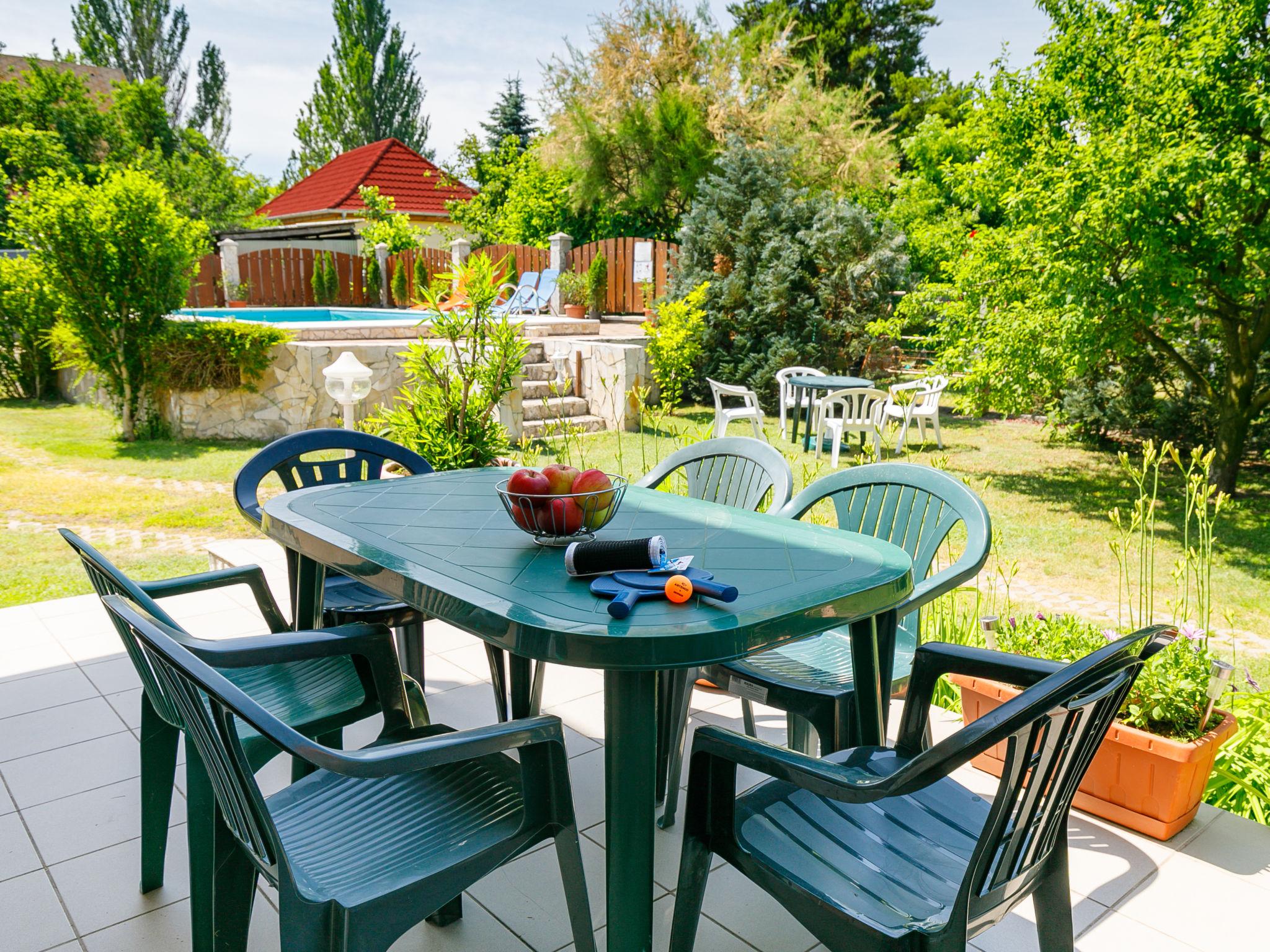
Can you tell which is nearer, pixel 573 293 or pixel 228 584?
pixel 228 584

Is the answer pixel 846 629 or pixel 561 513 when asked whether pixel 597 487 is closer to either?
pixel 561 513

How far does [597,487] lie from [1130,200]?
4928mm

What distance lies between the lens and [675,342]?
9758 millimetres

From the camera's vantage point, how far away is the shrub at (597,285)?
13039 mm

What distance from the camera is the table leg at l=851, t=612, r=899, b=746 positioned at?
1.80m

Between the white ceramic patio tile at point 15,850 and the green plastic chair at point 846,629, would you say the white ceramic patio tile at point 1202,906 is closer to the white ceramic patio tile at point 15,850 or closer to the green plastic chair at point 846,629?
the green plastic chair at point 846,629

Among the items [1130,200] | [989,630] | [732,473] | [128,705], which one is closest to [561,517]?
[732,473]

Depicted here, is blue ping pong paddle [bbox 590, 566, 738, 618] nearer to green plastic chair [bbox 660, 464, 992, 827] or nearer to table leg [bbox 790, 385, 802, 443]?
green plastic chair [bbox 660, 464, 992, 827]

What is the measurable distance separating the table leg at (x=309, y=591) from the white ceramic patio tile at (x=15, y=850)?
2.48 feet

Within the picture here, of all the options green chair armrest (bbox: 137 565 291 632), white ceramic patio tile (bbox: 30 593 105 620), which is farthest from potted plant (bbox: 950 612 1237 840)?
white ceramic patio tile (bbox: 30 593 105 620)

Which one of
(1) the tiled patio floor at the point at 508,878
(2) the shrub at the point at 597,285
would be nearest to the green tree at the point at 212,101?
(2) the shrub at the point at 597,285

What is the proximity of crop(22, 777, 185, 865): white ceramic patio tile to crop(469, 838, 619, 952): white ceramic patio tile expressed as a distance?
2.76ft

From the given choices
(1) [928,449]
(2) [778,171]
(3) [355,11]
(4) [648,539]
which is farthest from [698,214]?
(3) [355,11]

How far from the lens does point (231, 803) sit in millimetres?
1262
